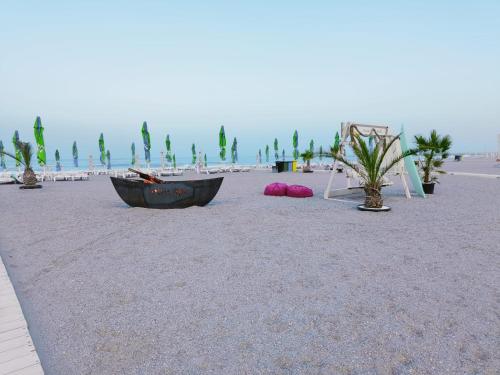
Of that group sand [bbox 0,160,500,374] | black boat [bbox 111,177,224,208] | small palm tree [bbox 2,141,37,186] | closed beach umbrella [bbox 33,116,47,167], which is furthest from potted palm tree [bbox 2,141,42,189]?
sand [bbox 0,160,500,374]

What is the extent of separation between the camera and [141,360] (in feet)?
7.48

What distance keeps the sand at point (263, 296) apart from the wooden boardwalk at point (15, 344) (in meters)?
0.15

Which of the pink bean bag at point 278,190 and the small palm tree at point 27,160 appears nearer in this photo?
the pink bean bag at point 278,190

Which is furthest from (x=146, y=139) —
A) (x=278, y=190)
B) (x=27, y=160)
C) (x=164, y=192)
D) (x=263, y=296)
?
(x=263, y=296)

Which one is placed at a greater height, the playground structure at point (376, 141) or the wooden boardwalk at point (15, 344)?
the playground structure at point (376, 141)

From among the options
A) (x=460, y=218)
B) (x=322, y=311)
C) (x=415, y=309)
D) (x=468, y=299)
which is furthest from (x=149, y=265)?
(x=460, y=218)

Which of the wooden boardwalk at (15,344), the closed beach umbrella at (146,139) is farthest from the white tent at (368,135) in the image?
the closed beach umbrella at (146,139)

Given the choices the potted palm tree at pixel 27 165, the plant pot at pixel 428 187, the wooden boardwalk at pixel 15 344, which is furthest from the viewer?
the potted palm tree at pixel 27 165

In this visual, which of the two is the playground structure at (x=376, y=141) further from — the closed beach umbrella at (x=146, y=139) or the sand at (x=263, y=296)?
the closed beach umbrella at (x=146, y=139)

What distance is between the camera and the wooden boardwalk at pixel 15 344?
204 centimetres

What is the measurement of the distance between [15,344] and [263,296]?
210 cm

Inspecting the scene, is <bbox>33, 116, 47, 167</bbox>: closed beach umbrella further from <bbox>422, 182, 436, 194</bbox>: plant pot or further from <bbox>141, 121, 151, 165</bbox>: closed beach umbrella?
<bbox>422, 182, 436, 194</bbox>: plant pot

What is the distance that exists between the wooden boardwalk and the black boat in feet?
17.2

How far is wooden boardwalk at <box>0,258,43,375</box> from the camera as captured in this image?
204cm
